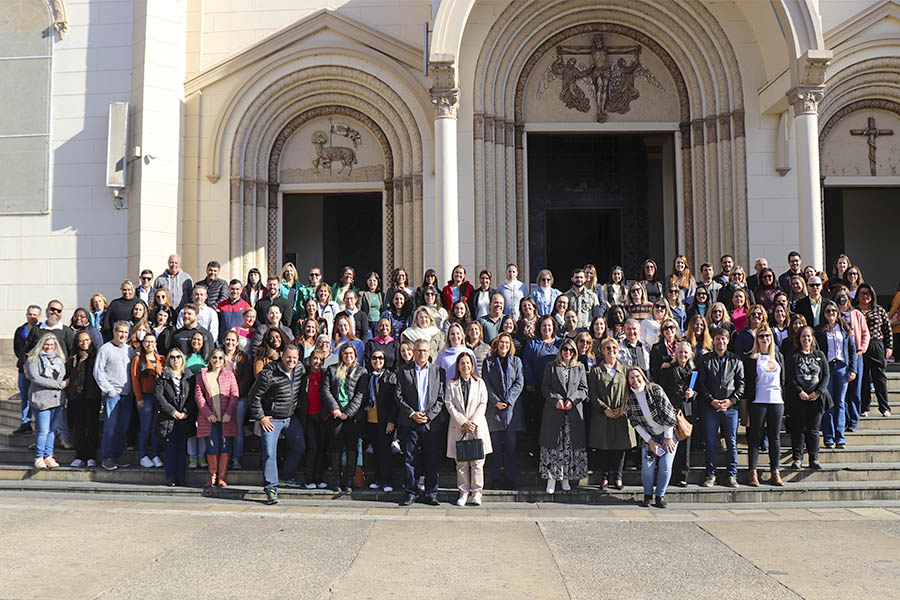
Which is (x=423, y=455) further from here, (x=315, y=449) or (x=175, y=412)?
(x=175, y=412)

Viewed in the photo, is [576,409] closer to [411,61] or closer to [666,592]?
[666,592]

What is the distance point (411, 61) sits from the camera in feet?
40.7

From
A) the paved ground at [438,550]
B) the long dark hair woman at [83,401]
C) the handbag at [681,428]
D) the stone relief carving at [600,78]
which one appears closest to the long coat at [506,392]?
the paved ground at [438,550]

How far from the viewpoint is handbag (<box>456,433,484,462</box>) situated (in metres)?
7.18

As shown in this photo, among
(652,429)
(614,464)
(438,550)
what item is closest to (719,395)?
(652,429)

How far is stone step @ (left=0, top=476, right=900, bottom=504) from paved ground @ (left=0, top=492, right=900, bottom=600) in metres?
0.19

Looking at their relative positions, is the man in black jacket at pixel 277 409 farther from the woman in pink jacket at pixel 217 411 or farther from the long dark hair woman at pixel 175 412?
the long dark hair woman at pixel 175 412

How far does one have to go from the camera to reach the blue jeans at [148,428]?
26.5 feet

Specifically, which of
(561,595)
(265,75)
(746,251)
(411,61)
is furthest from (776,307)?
(265,75)

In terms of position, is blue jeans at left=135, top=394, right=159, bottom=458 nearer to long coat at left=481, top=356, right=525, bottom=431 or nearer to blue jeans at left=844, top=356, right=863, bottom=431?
long coat at left=481, top=356, right=525, bottom=431

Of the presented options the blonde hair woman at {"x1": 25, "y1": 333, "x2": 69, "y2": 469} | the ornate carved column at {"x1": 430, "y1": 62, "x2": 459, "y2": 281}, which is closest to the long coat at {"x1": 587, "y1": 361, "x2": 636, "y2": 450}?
the ornate carved column at {"x1": 430, "y1": 62, "x2": 459, "y2": 281}

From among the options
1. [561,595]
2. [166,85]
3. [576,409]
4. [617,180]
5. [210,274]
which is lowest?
[561,595]

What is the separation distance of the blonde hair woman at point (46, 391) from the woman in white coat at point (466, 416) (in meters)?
4.21

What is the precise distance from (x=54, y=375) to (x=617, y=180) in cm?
Result: 1018
